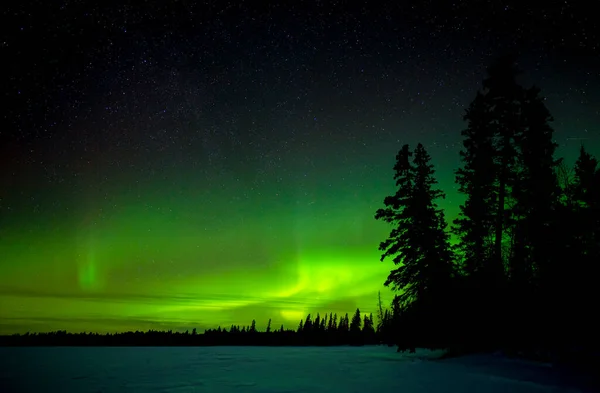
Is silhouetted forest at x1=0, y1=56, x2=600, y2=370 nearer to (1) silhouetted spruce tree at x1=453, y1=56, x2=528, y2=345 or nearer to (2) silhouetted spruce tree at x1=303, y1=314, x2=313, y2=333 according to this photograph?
(1) silhouetted spruce tree at x1=453, y1=56, x2=528, y2=345

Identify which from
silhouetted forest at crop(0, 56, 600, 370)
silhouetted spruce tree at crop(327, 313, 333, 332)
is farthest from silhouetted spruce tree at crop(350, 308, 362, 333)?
silhouetted forest at crop(0, 56, 600, 370)

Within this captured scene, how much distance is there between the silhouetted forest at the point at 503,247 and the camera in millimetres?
13148

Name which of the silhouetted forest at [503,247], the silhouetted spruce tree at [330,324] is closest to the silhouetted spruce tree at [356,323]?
the silhouetted spruce tree at [330,324]

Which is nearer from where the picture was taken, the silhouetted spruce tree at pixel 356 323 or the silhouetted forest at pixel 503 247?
the silhouetted forest at pixel 503 247

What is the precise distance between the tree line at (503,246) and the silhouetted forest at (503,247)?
0.17 ft

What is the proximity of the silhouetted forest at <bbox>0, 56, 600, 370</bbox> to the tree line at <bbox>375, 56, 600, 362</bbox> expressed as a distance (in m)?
0.05

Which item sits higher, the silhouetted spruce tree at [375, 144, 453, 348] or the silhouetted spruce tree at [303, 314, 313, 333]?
the silhouetted spruce tree at [375, 144, 453, 348]

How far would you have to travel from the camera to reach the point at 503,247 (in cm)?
2089

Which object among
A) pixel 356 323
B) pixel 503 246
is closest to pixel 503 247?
pixel 503 246

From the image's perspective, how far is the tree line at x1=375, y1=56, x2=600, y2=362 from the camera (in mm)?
13266

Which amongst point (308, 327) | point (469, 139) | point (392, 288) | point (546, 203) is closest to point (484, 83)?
point (469, 139)

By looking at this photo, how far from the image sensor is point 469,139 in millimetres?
20688

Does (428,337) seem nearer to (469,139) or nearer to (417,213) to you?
(417,213)

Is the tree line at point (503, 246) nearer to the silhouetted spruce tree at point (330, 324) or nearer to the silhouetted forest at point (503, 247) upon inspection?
the silhouetted forest at point (503, 247)
